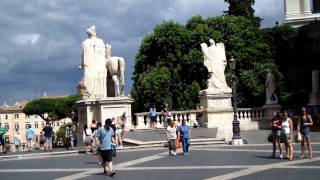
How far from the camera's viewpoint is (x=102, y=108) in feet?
95.1

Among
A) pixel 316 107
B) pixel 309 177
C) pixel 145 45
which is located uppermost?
pixel 145 45

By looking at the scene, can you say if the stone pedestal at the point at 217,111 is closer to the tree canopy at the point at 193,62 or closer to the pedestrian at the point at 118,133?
the pedestrian at the point at 118,133

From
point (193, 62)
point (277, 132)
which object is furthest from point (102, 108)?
point (193, 62)

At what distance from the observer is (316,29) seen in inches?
2056

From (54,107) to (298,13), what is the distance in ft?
147

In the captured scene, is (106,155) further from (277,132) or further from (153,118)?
(153,118)

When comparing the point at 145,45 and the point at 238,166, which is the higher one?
the point at 145,45

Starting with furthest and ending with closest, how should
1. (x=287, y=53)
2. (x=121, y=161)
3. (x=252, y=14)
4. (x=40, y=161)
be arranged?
(x=252, y=14) → (x=287, y=53) → (x=40, y=161) → (x=121, y=161)

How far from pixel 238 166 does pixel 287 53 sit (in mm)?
36303

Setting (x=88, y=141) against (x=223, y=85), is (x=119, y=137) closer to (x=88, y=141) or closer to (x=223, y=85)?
(x=88, y=141)

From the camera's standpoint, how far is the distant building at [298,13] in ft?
192

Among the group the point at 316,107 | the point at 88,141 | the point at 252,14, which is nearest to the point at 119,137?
the point at 88,141

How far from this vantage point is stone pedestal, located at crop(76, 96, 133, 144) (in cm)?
2898

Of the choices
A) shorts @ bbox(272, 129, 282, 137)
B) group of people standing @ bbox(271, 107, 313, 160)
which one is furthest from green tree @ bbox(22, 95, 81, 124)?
group of people standing @ bbox(271, 107, 313, 160)
